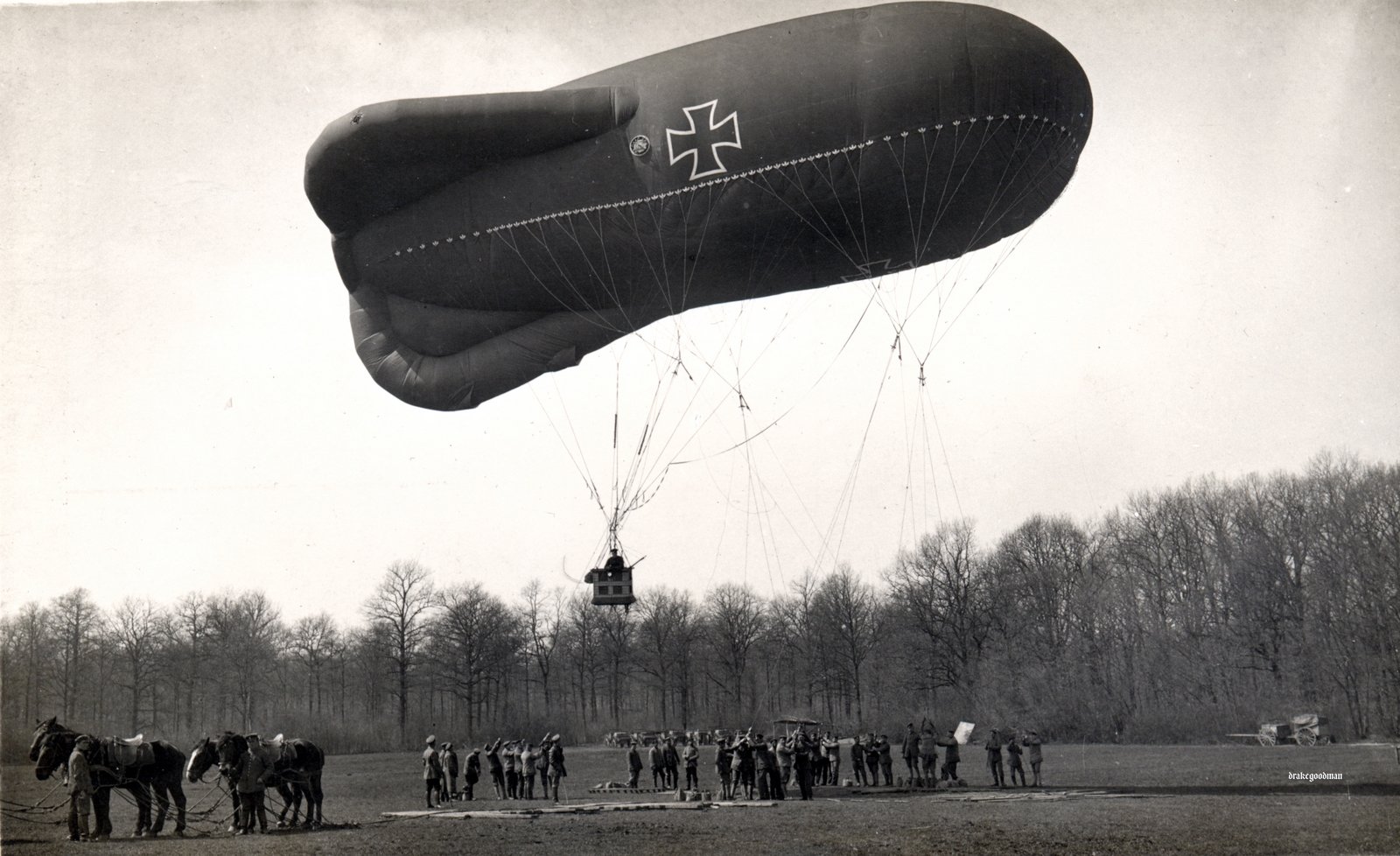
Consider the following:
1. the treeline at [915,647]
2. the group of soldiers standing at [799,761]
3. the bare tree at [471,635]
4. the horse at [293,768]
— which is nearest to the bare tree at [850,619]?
the treeline at [915,647]

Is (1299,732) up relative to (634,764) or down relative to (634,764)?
down

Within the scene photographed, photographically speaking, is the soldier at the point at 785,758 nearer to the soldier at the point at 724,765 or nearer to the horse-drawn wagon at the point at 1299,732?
the soldier at the point at 724,765

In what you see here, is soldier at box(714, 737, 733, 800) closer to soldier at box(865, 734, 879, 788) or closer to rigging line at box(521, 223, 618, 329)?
soldier at box(865, 734, 879, 788)

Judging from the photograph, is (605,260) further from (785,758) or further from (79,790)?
(785,758)

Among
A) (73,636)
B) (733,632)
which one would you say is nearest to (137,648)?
(73,636)

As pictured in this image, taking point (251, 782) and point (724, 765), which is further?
point (724, 765)

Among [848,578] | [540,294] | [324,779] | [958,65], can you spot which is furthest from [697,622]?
[958,65]

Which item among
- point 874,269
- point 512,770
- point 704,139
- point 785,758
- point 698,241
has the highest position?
point 704,139
